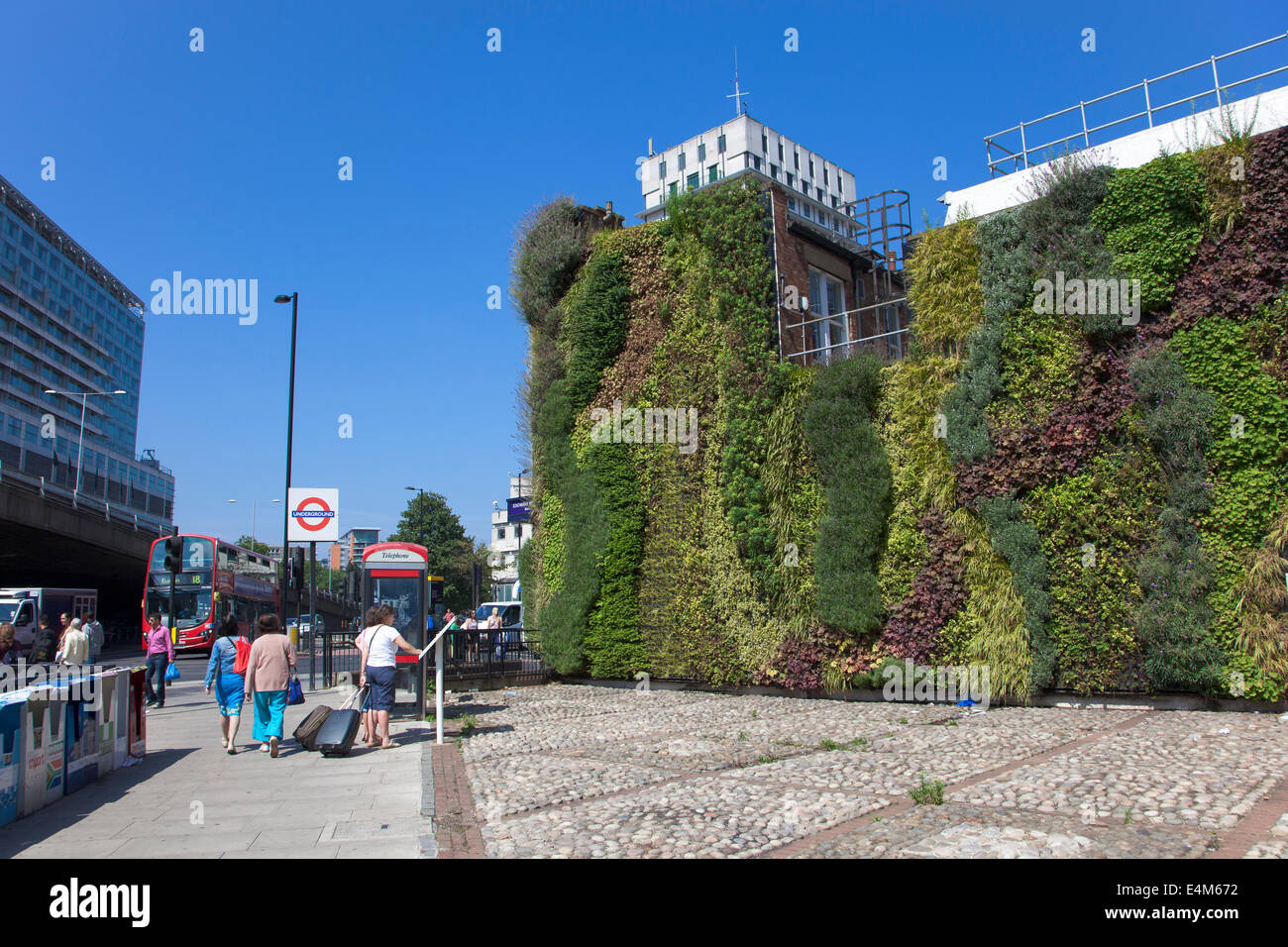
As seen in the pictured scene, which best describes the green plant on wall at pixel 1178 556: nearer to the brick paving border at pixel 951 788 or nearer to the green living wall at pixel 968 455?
the green living wall at pixel 968 455

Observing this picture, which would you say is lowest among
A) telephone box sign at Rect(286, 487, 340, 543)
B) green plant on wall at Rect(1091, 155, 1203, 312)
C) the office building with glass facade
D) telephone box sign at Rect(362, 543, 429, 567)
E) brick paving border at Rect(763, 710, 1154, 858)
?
brick paving border at Rect(763, 710, 1154, 858)

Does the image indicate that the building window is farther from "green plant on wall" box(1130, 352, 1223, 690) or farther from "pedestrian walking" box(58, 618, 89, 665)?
"pedestrian walking" box(58, 618, 89, 665)

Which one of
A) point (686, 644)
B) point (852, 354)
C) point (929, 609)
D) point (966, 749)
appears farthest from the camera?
point (686, 644)

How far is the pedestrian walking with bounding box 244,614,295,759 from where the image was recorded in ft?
33.7

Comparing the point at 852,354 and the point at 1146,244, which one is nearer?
the point at 1146,244

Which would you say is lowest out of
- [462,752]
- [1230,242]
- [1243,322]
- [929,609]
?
[462,752]

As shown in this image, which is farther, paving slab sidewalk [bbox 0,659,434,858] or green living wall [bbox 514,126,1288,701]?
green living wall [bbox 514,126,1288,701]

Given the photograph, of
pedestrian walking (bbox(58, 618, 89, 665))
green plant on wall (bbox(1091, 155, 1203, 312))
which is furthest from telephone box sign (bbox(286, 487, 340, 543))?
green plant on wall (bbox(1091, 155, 1203, 312))

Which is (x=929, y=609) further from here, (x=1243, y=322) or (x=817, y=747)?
(x=1243, y=322)

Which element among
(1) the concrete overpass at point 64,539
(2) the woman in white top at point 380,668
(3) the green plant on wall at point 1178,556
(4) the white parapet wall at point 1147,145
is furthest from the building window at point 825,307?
(1) the concrete overpass at point 64,539

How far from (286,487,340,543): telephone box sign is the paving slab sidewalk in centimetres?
616
